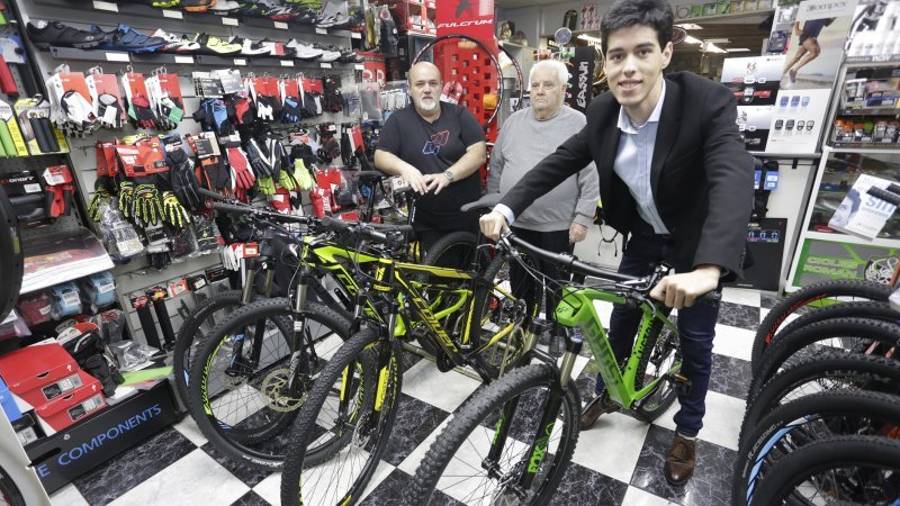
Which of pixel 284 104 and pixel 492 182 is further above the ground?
pixel 284 104

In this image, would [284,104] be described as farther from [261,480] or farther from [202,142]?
[261,480]

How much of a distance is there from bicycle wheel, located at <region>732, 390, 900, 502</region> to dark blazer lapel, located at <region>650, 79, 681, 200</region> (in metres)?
0.76

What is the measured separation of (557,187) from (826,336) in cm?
127

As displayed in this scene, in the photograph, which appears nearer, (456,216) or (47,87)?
(47,87)

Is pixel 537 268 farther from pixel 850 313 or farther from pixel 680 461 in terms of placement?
pixel 850 313

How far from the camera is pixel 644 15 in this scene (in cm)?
118

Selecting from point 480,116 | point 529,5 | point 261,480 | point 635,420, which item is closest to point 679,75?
point 635,420

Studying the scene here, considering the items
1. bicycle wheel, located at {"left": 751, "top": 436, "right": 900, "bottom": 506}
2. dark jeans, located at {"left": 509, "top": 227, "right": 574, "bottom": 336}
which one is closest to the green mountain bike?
bicycle wheel, located at {"left": 751, "top": 436, "right": 900, "bottom": 506}

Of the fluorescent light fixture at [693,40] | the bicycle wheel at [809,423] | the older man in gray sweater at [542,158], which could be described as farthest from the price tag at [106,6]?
the fluorescent light fixture at [693,40]

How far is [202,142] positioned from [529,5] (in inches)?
294

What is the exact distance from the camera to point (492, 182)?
2543 mm

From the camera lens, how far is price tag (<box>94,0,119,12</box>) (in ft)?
7.00

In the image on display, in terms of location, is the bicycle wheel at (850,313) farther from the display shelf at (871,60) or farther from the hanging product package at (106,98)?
the hanging product package at (106,98)

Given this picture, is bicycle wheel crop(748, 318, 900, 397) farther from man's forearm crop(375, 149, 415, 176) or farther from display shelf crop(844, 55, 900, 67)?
display shelf crop(844, 55, 900, 67)
